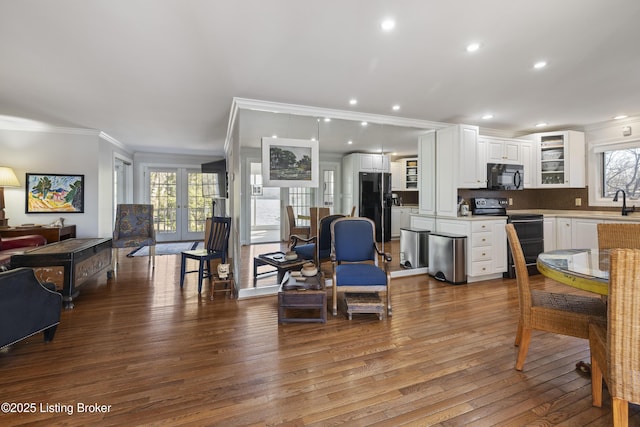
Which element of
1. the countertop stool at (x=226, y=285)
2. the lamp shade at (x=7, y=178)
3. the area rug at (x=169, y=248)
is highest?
the lamp shade at (x=7, y=178)

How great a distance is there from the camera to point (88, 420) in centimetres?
157

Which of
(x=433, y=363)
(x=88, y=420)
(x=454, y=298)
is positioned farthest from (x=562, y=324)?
(x=88, y=420)

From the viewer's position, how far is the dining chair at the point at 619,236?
2373 mm

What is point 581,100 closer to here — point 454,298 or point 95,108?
point 454,298

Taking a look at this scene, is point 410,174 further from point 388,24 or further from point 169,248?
point 169,248

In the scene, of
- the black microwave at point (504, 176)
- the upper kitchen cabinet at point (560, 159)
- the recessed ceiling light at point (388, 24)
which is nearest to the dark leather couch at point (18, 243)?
the recessed ceiling light at point (388, 24)

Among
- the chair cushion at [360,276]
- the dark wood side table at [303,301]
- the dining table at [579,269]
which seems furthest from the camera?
the chair cushion at [360,276]

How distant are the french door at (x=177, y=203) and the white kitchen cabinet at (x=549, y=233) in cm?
740

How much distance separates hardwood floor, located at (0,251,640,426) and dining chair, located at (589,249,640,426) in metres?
0.38

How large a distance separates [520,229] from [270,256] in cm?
370

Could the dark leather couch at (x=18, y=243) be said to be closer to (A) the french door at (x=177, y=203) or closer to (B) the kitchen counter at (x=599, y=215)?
(A) the french door at (x=177, y=203)

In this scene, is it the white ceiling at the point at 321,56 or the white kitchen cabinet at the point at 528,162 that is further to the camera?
the white kitchen cabinet at the point at 528,162

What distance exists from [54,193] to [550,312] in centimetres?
688

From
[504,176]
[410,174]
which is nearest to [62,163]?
[410,174]
